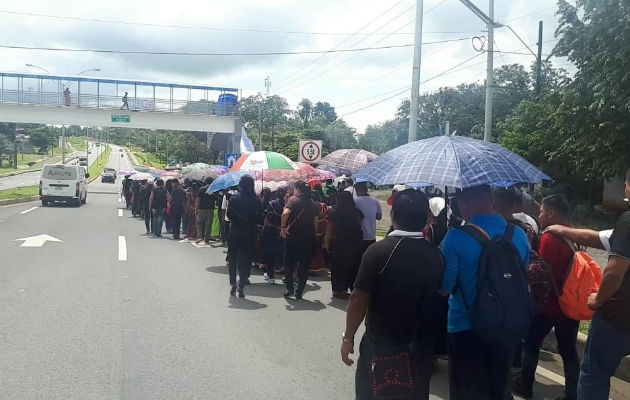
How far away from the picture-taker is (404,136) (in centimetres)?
5744

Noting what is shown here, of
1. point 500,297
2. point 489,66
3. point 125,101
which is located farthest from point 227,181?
point 125,101

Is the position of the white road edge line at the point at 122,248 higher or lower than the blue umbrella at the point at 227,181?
lower

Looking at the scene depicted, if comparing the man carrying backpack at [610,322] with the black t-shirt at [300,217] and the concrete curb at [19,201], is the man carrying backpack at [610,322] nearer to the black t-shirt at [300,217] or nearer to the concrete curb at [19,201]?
the black t-shirt at [300,217]

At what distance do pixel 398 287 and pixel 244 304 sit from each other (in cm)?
520

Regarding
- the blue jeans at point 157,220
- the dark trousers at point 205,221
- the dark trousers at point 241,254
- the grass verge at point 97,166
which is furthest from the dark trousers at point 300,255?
the grass verge at point 97,166

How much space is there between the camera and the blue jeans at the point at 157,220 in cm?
1670

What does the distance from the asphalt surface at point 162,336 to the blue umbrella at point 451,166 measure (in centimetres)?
195

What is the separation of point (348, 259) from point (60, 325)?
12.7ft

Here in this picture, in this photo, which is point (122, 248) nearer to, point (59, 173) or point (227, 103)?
point (59, 173)

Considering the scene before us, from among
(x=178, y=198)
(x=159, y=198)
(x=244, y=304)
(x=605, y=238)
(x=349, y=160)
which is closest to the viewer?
(x=605, y=238)

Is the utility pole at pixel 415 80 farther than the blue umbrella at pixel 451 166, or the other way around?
the utility pole at pixel 415 80

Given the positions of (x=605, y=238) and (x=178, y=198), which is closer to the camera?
(x=605, y=238)

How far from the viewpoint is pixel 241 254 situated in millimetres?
8742

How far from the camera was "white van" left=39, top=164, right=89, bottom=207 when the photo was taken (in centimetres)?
2858
